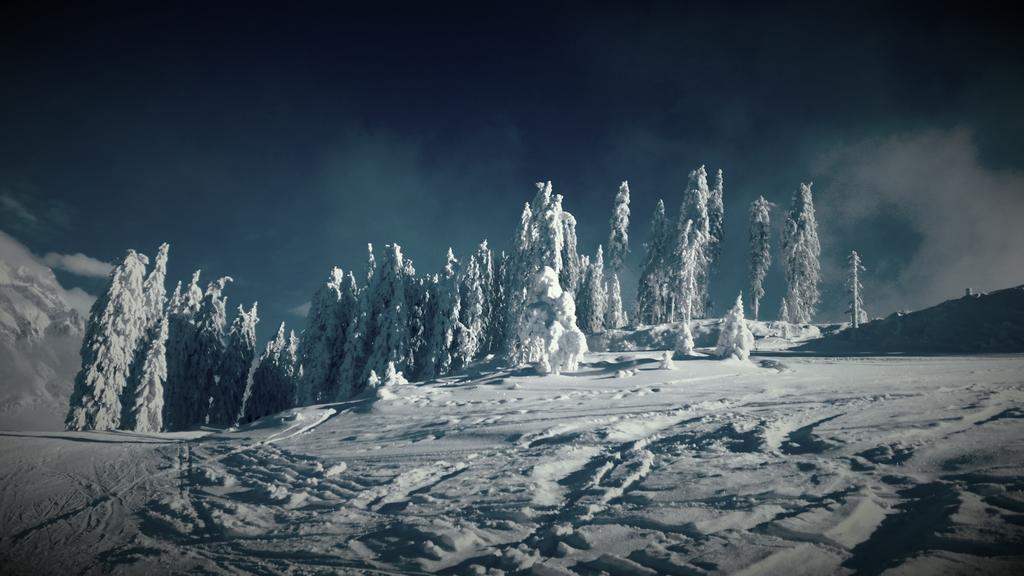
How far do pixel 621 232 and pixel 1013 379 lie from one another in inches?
1416

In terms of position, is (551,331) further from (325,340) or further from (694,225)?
(694,225)

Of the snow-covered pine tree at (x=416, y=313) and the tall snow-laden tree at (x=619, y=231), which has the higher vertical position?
the tall snow-laden tree at (x=619, y=231)

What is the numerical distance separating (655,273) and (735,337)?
25007 mm

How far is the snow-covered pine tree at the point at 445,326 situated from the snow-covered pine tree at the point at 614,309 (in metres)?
19.5

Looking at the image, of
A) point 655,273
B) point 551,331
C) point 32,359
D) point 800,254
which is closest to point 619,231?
point 655,273

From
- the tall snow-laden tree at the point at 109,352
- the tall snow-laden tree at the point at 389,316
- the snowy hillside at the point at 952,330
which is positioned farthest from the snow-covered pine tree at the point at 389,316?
the snowy hillside at the point at 952,330

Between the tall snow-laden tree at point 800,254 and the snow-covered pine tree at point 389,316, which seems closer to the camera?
the snow-covered pine tree at point 389,316

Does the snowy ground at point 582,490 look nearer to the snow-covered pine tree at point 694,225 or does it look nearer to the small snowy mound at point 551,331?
the small snowy mound at point 551,331

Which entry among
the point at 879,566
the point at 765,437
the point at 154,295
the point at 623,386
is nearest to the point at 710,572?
the point at 879,566

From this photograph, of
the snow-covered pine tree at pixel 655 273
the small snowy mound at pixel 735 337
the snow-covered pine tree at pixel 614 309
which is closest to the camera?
the small snowy mound at pixel 735 337

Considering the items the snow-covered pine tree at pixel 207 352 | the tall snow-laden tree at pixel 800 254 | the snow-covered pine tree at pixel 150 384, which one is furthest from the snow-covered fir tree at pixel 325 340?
the tall snow-laden tree at pixel 800 254

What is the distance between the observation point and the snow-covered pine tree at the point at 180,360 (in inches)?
1404

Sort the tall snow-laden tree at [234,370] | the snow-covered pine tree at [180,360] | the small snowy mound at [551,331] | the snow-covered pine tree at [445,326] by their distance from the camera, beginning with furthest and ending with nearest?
1. the snow-covered pine tree at [445,326]
2. the tall snow-laden tree at [234,370]
3. the snow-covered pine tree at [180,360]
4. the small snowy mound at [551,331]

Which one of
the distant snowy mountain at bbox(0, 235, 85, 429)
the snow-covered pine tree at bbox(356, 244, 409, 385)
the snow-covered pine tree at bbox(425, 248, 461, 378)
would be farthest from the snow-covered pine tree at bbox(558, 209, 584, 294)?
the distant snowy mountain at bbox(0, 235, 85, 429)
